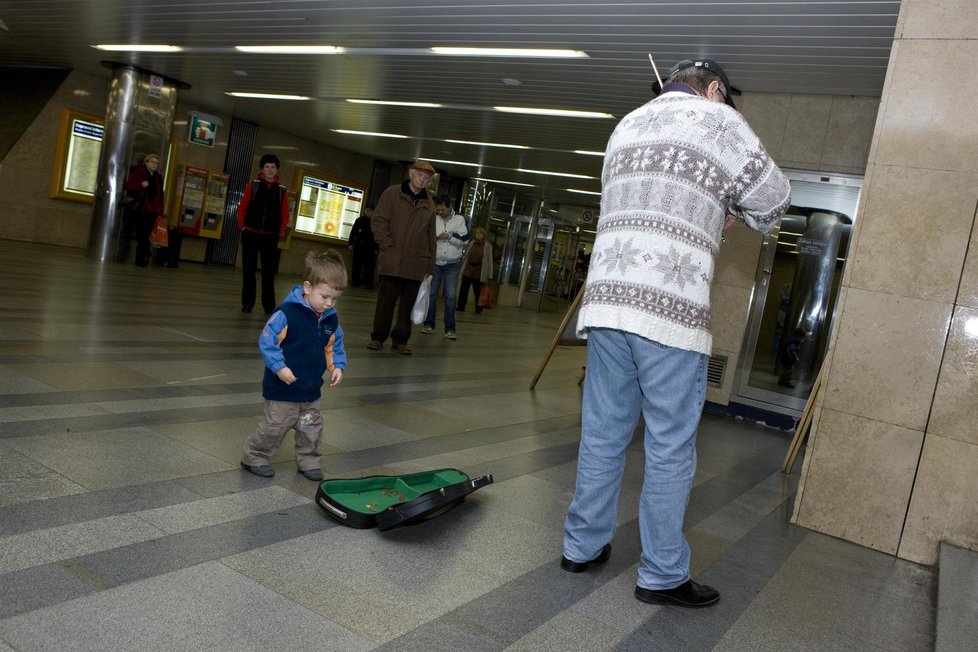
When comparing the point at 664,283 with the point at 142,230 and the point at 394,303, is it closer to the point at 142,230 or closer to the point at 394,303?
the point at 394,303

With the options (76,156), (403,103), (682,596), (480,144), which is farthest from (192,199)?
(682,596)

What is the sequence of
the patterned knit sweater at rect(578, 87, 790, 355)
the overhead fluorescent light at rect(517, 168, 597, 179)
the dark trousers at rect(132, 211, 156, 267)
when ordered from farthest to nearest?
the overhead fluorescent light at rect(517, 168, 597, 179), the dark trousers at rect(132, 211, 156, 267), the patterned knit sweater at rect(578, 87, 790, 355)

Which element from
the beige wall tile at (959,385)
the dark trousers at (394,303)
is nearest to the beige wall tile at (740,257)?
the dark trousers at (394,303)

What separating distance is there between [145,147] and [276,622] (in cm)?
1500

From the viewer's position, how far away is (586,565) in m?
3.21

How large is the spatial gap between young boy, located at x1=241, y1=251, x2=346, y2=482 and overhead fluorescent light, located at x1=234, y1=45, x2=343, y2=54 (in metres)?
8.05

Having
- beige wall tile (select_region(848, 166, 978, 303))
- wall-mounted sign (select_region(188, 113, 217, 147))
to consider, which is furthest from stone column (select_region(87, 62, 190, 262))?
beige wall tile (select_region(848, 166, 978, 303))

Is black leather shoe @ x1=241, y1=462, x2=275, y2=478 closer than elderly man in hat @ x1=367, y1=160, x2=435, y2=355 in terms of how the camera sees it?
Yes

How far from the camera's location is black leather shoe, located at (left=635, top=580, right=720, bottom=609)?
2977 millimetres

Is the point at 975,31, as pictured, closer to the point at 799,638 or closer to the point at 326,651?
the point at 799,638

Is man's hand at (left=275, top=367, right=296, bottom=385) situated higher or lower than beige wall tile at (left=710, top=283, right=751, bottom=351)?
lower

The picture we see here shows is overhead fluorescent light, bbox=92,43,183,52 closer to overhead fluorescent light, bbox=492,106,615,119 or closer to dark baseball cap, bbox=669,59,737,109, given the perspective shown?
overhead fluorescent light, bbox=492,106,615,119

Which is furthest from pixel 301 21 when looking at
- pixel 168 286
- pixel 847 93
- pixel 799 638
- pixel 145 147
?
pixel 799 638

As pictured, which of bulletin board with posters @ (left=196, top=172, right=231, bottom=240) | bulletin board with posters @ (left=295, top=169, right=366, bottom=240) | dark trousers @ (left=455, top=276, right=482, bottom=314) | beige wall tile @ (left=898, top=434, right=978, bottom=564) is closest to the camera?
beige wall tile @ (left=898, top=434, right=978, bottom=564)
